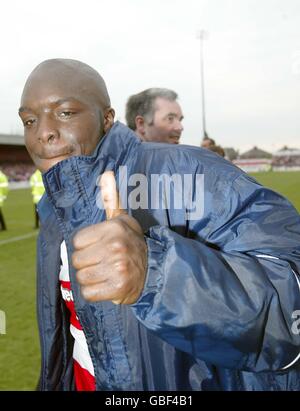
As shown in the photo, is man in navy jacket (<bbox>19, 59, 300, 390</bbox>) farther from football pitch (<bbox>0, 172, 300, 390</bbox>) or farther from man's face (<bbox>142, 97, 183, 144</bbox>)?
man's face (<bbox>142, 97, 183, 144</bbox>)

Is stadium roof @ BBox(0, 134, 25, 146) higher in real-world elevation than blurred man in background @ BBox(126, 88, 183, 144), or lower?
lower

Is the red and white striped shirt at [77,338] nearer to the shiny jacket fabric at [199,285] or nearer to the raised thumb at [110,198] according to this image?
the shiny jacket fabric at [199,285]

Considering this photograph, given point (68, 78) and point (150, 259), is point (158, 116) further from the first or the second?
point (150, 259)

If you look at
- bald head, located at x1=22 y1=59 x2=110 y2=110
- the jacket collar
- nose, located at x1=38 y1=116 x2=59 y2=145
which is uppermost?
bald head, located at x1=22 y1=59 x2=110 y2=110

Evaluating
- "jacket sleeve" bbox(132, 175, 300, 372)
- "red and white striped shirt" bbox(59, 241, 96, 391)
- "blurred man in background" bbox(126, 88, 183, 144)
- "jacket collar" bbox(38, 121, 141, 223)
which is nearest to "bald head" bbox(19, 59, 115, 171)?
"jacket collar" bbox(38, 121, 141, 223)

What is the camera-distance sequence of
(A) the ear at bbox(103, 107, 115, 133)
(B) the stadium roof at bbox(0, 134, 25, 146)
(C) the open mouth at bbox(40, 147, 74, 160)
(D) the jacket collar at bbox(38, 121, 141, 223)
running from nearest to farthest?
(D) the jacket collar at bbox(38, 121, 141, 223) → (C) the open mouth at bbox(40, 147, 74, 160) → (A) the ear at bbox(103, 107, 115, 133) → (B) the stadium roof at bbox(0, 134, 25, 146)

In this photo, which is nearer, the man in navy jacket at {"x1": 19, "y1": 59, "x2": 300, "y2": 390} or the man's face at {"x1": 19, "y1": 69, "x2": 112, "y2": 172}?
the man in navy jacket at {"x1": 19, "y1": 59, "x2": 300, "y2": 390}

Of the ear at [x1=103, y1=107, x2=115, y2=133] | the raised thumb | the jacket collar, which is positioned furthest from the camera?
the ear at [x1=103, y1=107, x2=115, y2=133]

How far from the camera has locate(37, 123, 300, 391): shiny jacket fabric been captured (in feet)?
2.66

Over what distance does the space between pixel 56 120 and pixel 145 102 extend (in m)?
1.93

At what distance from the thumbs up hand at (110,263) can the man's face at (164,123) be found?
2268mm

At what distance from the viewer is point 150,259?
81 centimetres
